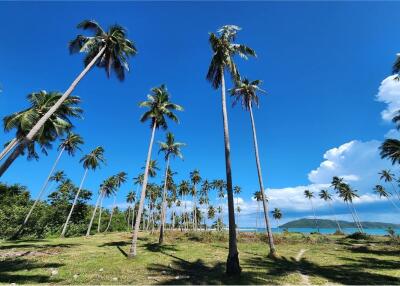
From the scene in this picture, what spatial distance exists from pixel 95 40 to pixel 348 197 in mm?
90580

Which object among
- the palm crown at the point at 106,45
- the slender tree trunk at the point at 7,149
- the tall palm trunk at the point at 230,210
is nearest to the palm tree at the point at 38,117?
the slender tree trunk at the point at 7,149

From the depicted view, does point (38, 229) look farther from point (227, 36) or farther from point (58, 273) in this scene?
point (227, 36)

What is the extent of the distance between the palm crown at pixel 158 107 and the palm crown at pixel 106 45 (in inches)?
228

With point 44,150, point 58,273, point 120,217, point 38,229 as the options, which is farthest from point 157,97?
point 120,217

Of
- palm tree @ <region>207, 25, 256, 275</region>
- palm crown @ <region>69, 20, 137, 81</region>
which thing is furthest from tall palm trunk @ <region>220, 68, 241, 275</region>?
palm crown @ <region>69, 20, 137, 81</region>

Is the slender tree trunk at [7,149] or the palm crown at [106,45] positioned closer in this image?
the slender tree trunk at [7,149]

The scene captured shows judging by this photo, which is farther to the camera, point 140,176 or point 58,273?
point 140,176

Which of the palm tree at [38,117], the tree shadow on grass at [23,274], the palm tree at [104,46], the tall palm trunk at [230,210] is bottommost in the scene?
the tree shadow on grass at [23,274]

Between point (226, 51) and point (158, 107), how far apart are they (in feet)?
33.7

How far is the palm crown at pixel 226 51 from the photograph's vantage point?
19656 mm

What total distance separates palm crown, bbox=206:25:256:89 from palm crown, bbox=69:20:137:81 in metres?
7.09

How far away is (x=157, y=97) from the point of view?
27.0 meters

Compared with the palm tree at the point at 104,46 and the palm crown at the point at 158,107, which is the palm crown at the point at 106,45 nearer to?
the palm tree at the point at 104,46

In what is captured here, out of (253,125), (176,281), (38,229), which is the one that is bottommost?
(176,281)
